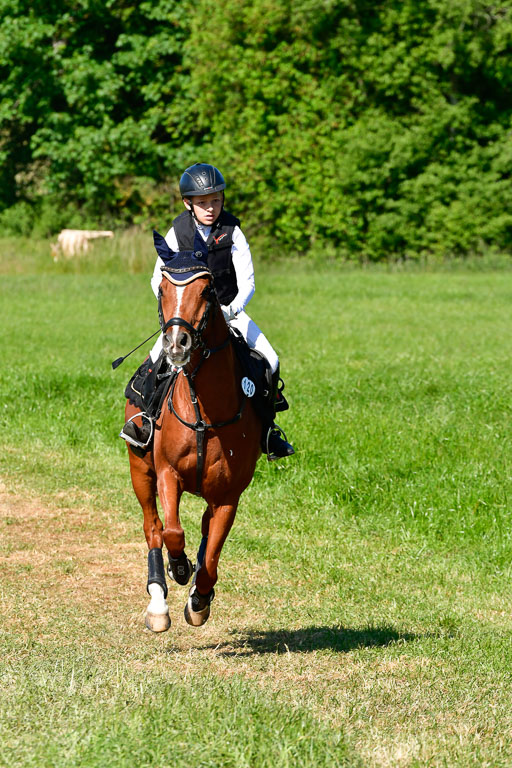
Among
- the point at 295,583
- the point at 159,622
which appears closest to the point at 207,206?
the point at 159,622

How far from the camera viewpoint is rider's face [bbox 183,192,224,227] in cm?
718

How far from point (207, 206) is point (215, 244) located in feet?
0.90

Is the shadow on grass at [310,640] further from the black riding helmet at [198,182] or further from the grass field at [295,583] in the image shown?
the black riding helmet at [198,182]

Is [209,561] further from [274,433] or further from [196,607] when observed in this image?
[274,433]

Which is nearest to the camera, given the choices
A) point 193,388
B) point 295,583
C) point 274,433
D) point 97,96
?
point 193,388

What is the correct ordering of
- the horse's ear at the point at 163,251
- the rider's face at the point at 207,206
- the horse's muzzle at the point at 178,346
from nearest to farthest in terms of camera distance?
the horse's muzzle at the point at 178,346 → the horse's ear at the point at 163,251 → the rider's face at the point at 207,206

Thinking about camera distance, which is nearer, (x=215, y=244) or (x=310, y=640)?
(x=215, y=244)

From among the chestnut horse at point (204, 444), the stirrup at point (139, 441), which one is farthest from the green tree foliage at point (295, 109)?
the chestnut horse at point (204, 444)

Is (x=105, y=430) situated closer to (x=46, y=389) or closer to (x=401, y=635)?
(x=46, y=389)

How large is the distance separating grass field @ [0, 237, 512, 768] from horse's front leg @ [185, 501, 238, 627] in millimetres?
370

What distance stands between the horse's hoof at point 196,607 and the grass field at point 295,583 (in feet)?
1.00

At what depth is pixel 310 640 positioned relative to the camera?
7781 mm

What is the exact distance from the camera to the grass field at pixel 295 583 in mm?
5066

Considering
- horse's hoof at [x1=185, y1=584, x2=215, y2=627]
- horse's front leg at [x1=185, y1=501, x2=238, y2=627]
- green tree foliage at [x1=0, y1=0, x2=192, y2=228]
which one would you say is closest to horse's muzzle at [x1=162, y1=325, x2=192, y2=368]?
horse's front leg at [x1=185, y1=501, x2=238, y2=627]
